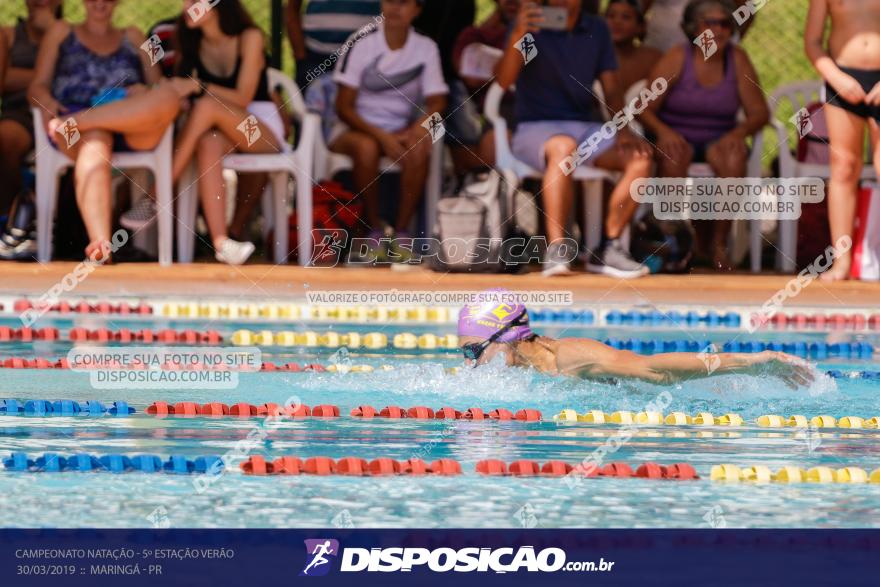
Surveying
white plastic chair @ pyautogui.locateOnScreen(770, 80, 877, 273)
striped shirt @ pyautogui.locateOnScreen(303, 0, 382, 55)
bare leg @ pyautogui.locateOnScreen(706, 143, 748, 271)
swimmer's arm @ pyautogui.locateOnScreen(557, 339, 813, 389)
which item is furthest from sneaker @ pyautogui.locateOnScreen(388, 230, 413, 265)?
swimmer's arm @ pyautogui.locateOnScreen(557, 339, 813, 389)

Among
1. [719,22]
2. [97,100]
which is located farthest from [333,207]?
[719,22]

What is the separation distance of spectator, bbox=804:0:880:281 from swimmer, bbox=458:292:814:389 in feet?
9.39

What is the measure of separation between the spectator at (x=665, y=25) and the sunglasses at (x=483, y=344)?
4.02 m

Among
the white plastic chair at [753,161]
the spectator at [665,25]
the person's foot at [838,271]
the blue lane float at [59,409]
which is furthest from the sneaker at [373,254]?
the blue lane float at [59,409]

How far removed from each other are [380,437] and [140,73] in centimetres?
451

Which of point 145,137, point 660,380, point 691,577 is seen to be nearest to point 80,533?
point 691,577

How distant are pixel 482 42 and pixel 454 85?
0.30 metres

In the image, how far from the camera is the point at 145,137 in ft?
30.5

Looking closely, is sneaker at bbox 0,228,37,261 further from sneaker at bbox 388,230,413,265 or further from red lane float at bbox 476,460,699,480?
red lane float at bbox 476,460,699,480

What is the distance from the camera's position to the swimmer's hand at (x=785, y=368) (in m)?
6.41

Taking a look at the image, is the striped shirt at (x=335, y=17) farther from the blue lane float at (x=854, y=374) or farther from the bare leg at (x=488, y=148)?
the blue lane float at (x=854, y=374)

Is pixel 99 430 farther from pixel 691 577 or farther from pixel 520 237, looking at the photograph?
pixel 520 237

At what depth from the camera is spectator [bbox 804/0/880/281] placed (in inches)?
358

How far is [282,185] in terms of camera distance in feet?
32.3
